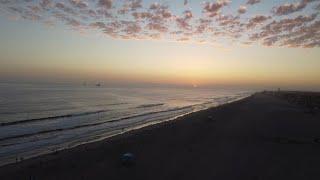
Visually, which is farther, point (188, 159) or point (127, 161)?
point (188, 159)

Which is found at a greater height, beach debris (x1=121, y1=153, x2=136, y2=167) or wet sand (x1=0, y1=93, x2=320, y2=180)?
beach debris (x1=121, y1=153, x2=136, y2=167)

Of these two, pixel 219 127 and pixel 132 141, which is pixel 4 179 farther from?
pixel 219 127

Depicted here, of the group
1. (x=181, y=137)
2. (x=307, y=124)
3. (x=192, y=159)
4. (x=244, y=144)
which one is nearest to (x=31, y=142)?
(x=181, y=137)

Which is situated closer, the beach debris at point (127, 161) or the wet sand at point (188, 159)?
the wet sand at point (188, 159)

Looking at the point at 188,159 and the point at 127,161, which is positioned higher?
the point at 127,161

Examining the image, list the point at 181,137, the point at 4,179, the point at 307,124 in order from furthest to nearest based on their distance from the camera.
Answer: the point at 307,124, the point at 181,137, the point at 4,179

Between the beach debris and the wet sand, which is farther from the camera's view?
the beach debris

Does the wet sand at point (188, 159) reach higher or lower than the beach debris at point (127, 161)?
lower

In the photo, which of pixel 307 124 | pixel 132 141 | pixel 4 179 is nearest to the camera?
pixel 4 179

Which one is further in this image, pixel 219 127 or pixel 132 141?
pixel 219 127

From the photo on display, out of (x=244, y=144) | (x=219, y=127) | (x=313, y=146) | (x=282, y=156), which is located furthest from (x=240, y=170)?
(x=219, y=127)
